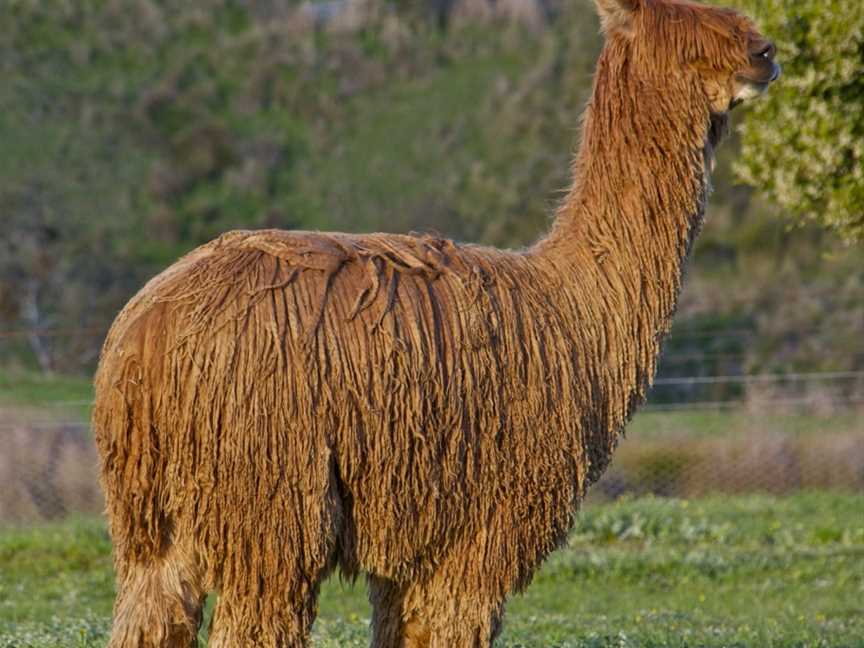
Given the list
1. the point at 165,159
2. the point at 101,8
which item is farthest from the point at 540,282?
the point at 101,8

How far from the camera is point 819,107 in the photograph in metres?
12.3

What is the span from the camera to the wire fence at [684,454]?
53.6ft

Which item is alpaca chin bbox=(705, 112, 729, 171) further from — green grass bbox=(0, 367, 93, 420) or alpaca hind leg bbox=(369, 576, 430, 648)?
green grass bbox=(0, 367, 93, 420)

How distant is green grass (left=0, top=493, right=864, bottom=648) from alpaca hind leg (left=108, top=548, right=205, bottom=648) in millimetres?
2192

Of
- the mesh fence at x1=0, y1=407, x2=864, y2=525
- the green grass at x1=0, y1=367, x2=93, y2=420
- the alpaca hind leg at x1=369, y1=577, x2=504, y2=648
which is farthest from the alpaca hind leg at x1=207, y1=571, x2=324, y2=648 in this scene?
the green grass at x1=0, y1=367, x2=93, y2=420

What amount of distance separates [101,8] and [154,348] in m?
38.2

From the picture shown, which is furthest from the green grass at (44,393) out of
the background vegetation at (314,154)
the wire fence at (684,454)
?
the background vegetation at (314,154)

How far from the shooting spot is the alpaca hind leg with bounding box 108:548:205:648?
515 cm

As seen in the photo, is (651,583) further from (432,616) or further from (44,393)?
(44,393)

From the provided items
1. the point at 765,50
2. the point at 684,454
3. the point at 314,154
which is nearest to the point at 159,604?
the point at 765,50

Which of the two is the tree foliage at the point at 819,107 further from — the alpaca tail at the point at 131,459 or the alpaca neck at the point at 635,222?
the alpaca tail at the point at 131,459

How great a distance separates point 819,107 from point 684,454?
686 centimetres

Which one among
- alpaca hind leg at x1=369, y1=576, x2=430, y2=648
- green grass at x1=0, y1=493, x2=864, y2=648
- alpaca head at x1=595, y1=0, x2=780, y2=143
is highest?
alpaca head at x1=595, y1=0, x2=780, y2=143

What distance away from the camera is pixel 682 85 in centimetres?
588
